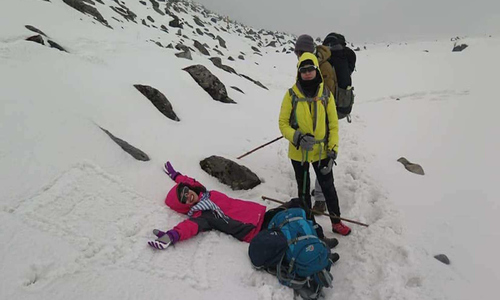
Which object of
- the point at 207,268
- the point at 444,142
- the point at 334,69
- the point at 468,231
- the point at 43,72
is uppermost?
the point at 334,69

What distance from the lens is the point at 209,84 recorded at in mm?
8672

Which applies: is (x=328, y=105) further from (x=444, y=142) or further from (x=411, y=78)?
(x=411, y=78)

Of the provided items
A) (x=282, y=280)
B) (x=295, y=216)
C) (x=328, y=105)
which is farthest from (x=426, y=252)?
(x=328, y=105)

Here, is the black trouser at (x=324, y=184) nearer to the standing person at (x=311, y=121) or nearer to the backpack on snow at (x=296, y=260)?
the standing person at (x=311, y=121)

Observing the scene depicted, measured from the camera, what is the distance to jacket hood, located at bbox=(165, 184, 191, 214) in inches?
164

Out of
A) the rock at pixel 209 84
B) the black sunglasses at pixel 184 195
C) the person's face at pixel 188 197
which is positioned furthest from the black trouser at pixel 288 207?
the rock at pixel 209 84

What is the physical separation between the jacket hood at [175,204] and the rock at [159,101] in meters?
2.68

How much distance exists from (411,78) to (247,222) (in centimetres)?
1289

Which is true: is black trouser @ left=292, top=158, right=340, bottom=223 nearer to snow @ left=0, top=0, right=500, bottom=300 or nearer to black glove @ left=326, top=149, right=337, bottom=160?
black glove @ left=326, top=149, right=337, bottom=160

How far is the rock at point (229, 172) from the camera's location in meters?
5.27

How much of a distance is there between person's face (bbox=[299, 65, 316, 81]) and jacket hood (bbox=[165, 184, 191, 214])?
2243 millimetres

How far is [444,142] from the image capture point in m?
7.41

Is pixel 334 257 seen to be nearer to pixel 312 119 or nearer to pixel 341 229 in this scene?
pixel 341 229

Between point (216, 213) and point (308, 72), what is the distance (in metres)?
2.17
